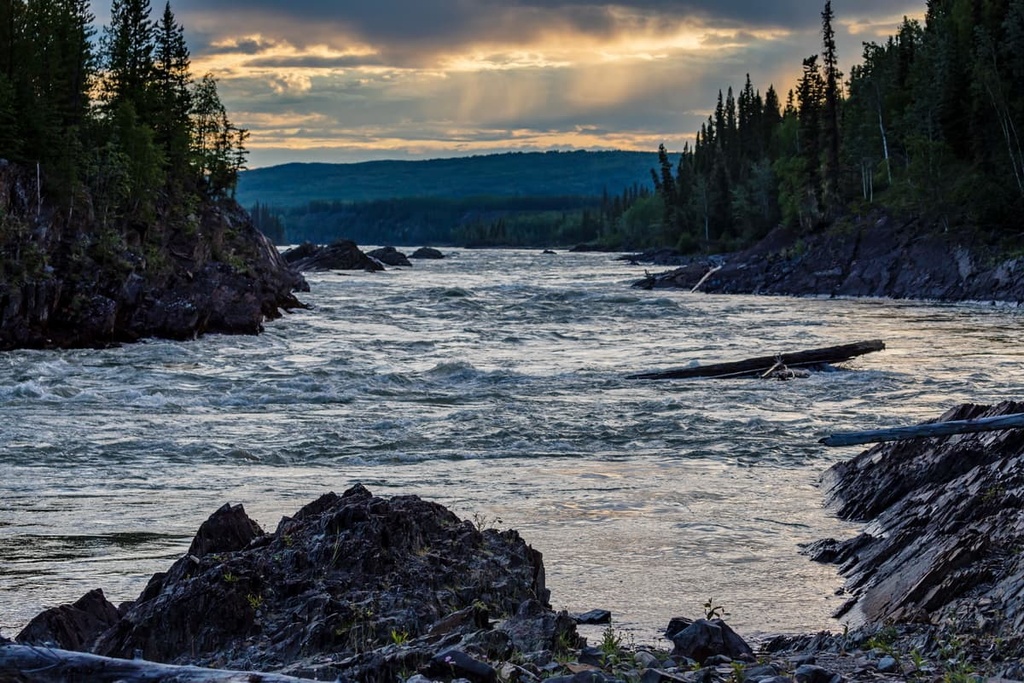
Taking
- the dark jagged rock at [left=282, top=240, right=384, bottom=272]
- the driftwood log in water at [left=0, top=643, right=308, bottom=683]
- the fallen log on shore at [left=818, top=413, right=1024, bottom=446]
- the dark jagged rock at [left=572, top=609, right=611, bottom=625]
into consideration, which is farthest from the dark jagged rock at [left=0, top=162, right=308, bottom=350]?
the dark jagged rock at [left=282, top=240, right=384, bottom=272]

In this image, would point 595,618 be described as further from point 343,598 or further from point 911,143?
point 911,143

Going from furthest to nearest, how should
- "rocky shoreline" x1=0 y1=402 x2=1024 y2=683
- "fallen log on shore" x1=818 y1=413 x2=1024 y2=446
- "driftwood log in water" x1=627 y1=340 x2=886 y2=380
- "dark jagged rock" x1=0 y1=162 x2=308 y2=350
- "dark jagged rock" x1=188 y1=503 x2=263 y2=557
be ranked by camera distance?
1. "dark jagged rock" x1=0 y1=162 x2=308 y2=350
2. "driftwood log in water" x1=627 y1=340 x2=886 y2=380
3. "fallen log on shore" x1=818 y1=413 x2=1024 y2=446
4. "dark jagged rock" x1=188 y1=503 x2=263 y2=557
5. "rocky shoreline" x1=0 y1=402 x2=1024 y2=683

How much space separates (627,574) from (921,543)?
9.45 ft

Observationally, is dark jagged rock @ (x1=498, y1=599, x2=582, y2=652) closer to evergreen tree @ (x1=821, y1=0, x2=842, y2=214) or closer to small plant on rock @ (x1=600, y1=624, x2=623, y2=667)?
small plant on rock @ (x1=600, y1=624, x2=623, y2=667)

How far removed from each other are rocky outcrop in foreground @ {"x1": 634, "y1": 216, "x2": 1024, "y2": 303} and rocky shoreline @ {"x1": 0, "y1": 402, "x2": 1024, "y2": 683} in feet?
158

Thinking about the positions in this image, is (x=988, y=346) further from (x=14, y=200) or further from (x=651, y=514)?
(x=14, y=200)

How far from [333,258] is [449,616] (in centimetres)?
9928

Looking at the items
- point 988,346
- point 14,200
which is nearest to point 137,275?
point 14,200

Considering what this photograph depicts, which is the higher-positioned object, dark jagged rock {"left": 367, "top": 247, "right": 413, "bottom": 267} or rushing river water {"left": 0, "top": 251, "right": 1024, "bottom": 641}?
dark jagged rock {"left": 367, "top": 247, "right": 413, "bottom": 267}

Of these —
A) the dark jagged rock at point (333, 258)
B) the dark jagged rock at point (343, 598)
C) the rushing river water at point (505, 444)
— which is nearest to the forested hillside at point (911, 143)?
the rushing river water at point (505, 444)

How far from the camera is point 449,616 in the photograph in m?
8.00

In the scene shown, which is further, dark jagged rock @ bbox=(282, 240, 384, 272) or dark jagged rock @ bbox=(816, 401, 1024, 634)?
dark jagged rock @ bbox=(282, 240, 384, 272)

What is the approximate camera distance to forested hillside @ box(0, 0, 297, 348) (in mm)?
38406

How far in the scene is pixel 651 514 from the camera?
48.1 feet
